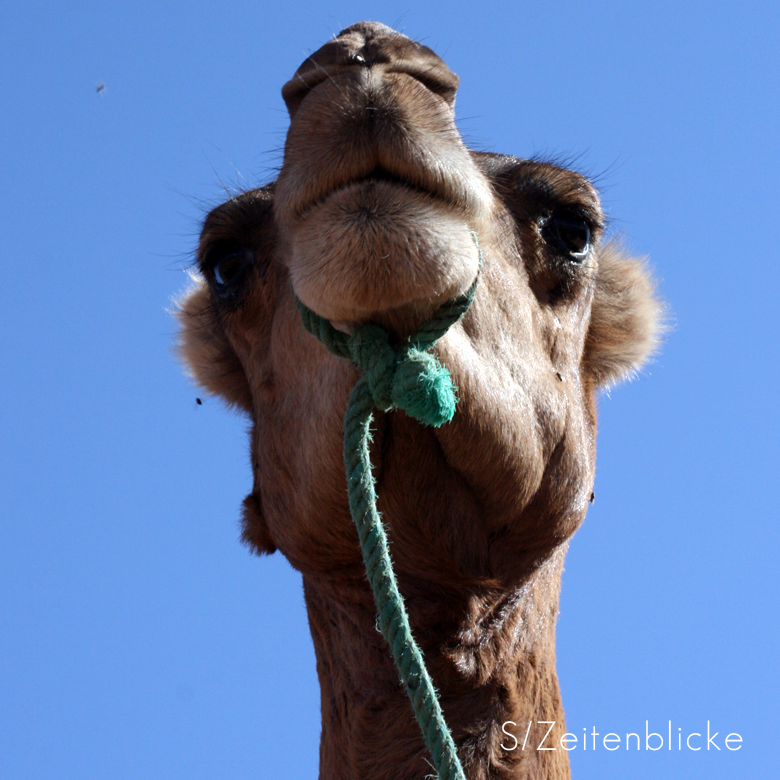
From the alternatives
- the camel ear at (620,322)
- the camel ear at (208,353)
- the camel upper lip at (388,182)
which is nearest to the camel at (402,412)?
the camel upper lip at (388,182)

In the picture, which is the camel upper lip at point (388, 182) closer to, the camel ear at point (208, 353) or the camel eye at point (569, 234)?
the camel eye at point (569, 234)

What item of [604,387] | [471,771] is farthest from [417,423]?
[604,387]

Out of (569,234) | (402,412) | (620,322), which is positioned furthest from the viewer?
(620,322)

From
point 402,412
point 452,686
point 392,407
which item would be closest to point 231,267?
point 402,412

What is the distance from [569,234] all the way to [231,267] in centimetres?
120

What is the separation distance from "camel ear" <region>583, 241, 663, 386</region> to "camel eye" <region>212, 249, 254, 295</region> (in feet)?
5.05

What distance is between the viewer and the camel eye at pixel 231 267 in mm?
3746

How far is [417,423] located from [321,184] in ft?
2.49

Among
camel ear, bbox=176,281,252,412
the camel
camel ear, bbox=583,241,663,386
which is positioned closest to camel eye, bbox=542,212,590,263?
the camel

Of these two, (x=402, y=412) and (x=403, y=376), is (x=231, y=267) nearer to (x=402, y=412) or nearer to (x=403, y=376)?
(x=402, y=412)

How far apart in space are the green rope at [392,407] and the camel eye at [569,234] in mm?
991

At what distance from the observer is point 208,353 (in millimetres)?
4844

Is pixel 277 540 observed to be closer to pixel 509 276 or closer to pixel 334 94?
pixel 509 276

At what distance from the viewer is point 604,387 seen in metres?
4.74
